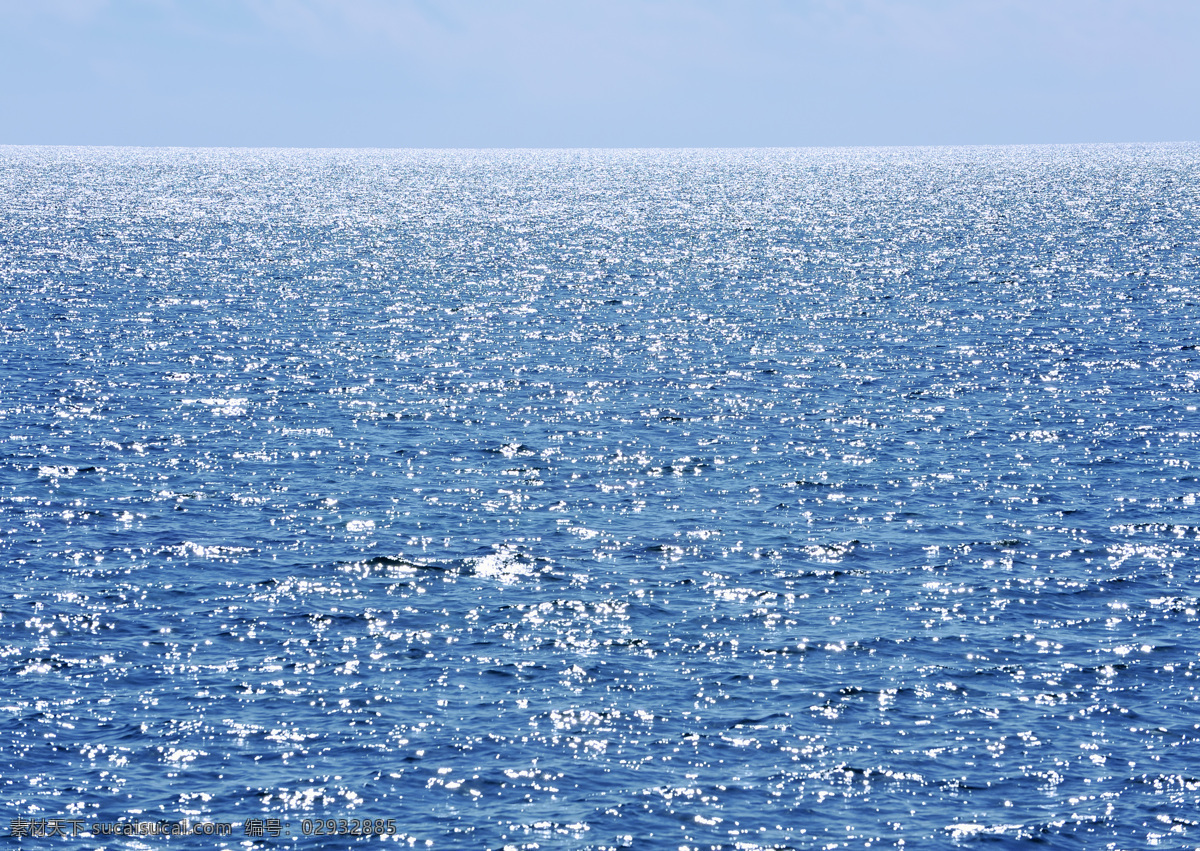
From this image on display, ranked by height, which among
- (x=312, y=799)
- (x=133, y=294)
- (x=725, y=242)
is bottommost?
(x=312, y=799)

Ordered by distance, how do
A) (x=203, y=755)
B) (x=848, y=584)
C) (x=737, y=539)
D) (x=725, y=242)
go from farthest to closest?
(x=725, y=242) → (x=737, y=539) → (x=848, y=584) → (x=203, y=755)

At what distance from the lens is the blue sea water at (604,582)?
32719 millimetres

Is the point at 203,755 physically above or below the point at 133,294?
below

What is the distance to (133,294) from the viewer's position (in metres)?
116

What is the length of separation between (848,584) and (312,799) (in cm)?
2292

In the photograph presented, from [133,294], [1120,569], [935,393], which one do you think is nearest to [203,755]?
[1120,569]

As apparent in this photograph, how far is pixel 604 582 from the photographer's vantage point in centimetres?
4744

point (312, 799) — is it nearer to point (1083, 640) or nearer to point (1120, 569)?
point (1083, 640)

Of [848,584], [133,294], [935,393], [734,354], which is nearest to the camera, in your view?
[848,584]

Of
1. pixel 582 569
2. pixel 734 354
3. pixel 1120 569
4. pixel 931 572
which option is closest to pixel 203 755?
pixel 582 569

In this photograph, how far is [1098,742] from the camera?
35.3 metres

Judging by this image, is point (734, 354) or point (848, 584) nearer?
point (848, 584)

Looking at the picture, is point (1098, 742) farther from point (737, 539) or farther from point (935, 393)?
point (935, 393)

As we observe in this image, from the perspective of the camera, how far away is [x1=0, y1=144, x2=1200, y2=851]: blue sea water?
32719 millimetres
